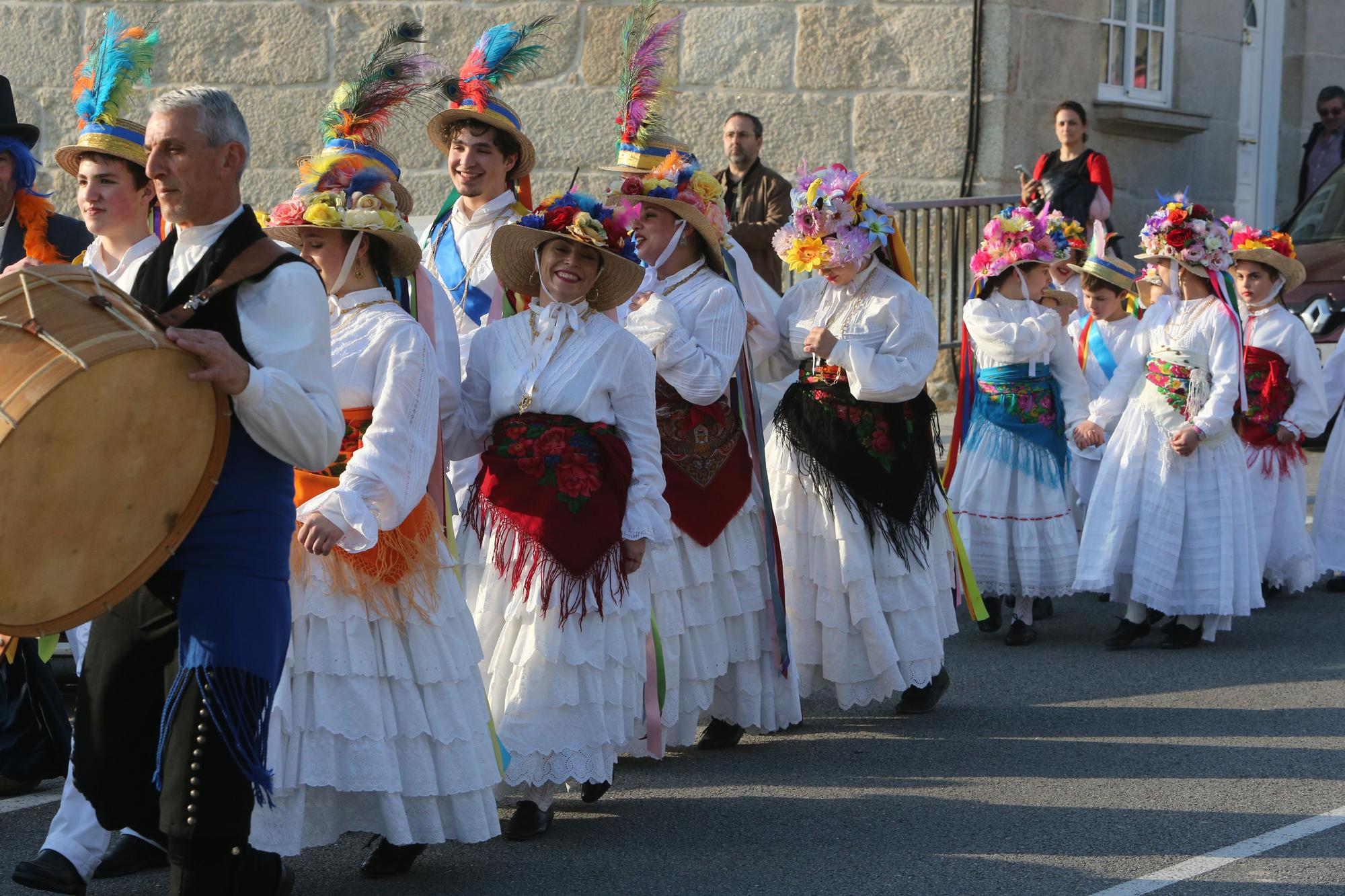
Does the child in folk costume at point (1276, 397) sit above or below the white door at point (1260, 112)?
below

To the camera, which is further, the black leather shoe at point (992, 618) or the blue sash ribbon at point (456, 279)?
the black leather shoe at point (992, 618)

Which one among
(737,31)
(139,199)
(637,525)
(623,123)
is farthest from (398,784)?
(737,31)

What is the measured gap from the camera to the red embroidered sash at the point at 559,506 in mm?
5375

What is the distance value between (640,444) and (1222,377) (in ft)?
12.9

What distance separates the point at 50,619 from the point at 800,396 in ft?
13.5

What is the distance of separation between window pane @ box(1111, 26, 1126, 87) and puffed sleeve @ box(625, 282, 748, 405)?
363 inches

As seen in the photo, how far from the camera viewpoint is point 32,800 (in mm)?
5750

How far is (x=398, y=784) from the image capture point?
4641 mm

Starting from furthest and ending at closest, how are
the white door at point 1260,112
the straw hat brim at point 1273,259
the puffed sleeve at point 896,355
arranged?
1. the white door at point 1260,112
2. the straw hat brim at point 1273,259
3. the puffed sleeve at point 896,355

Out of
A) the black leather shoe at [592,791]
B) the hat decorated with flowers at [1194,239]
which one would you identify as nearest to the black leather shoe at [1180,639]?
the hat decorated with flowers at [1194,239]

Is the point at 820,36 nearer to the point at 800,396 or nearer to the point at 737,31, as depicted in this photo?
the point at 737,31

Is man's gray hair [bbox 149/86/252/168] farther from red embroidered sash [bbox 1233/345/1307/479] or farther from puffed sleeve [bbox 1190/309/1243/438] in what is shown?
red embroidered sash [bbox 1233/345/1307/479]

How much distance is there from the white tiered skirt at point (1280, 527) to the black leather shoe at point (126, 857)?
650cm

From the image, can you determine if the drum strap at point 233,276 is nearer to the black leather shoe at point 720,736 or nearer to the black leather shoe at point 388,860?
the black leather shoe at point 388,860
